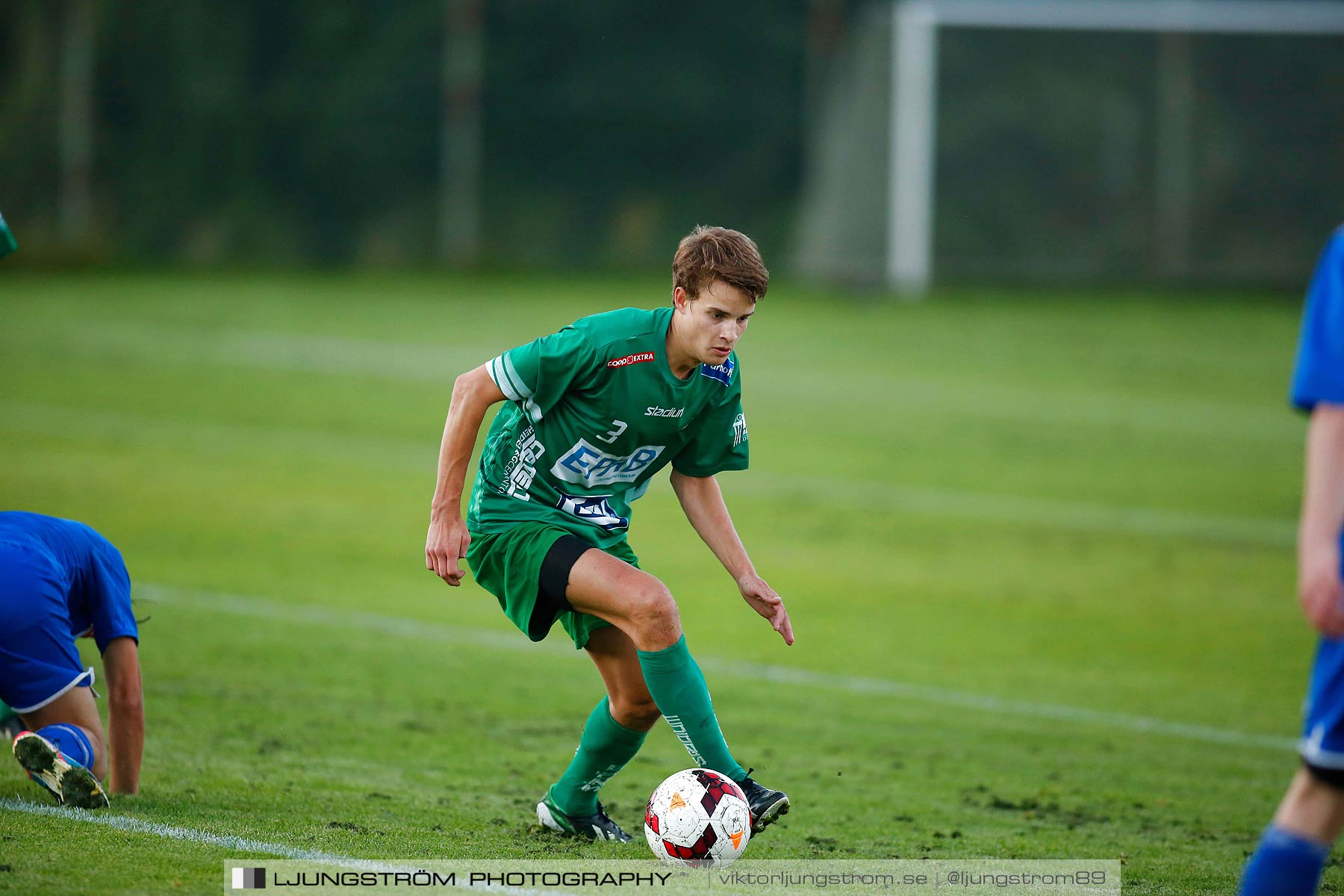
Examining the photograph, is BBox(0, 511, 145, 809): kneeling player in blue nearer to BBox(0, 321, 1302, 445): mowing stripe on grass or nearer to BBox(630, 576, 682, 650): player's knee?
BBox(630, 576, 682, 650): player's knee

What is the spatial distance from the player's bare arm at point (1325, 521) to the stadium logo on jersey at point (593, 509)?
2.44m

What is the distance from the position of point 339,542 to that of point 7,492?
293cm

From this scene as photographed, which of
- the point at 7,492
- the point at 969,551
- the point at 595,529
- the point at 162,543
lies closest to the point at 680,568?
the point at 969,551

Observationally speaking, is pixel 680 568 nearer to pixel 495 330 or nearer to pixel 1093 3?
pixel 495 330

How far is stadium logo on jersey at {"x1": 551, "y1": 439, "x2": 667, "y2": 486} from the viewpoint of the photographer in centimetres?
514

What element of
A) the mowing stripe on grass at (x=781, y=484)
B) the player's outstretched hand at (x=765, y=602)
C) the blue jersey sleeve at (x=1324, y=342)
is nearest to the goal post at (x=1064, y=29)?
the mowing stripe on grass at (x=781, y=484)

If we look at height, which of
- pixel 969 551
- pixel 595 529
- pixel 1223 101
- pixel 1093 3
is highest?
pixel 1093 3

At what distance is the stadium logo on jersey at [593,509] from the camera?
519 centimetres

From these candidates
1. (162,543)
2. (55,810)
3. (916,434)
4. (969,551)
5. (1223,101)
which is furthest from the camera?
(1223,101)

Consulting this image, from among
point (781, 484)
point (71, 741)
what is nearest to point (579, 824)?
point (71, 741)

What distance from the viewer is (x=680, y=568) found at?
38.2 ft

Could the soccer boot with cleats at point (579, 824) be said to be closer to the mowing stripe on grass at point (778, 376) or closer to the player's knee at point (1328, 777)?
the player's knee at point (1328, 777)

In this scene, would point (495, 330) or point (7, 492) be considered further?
point (495, 330)

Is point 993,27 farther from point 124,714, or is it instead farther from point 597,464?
point 124,714
